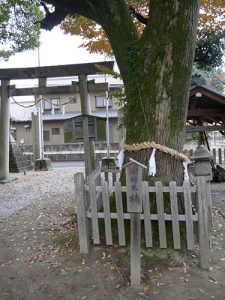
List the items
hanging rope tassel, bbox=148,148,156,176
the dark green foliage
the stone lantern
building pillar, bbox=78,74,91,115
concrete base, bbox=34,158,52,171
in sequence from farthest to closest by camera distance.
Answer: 1. concrete base, bbox=34,158,52,171
2. the dark green foliage
3. building pillar, bbox=78,74,91,115
4. the stone lantern
5. hanging rope tassel, bbox=148,148,156,176

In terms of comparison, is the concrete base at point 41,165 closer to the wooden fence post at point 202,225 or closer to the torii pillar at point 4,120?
the torii pillar at point 4,120

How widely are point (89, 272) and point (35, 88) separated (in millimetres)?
9166

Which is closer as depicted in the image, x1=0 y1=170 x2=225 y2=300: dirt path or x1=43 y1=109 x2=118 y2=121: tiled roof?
x1=0 y1=170 x2=225 y2=300: dirt path

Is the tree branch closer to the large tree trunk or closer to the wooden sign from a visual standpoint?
the large tree trunk

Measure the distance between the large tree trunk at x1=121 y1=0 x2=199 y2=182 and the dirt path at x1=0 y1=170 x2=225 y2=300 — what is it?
1.16m

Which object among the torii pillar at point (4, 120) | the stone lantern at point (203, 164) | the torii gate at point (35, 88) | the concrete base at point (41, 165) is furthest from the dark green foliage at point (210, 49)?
the concrete base at point (41, 165)

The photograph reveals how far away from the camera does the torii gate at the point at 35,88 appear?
1016 centimetres

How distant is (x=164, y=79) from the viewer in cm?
443

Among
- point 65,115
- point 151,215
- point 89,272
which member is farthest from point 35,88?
→ point 65,115

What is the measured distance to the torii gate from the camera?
33.3ft

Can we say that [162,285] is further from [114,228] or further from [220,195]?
[220,195]

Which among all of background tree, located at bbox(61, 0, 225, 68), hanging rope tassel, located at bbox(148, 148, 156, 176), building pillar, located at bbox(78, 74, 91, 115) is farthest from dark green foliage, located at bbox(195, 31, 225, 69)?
hanging rope tassel, located at bbox(148, 148, 156, 176)

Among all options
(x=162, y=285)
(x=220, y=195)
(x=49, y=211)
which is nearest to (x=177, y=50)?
(x=162, y=285)

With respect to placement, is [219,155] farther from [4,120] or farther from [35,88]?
[4,120]
